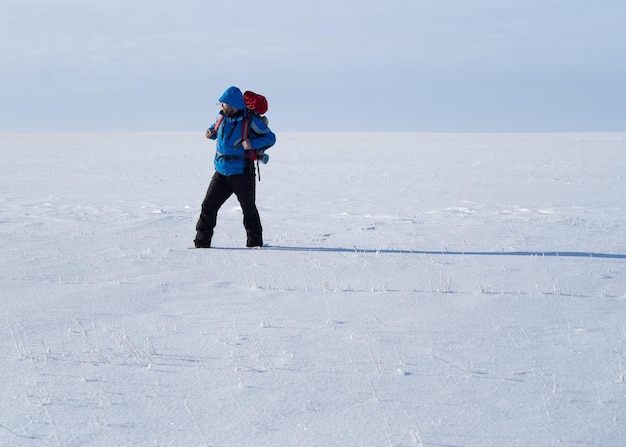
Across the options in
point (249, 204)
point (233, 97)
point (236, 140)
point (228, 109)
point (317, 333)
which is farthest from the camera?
point (249, 204)

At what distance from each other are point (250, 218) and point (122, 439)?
4.82 metres

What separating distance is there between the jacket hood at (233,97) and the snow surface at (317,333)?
1549 mm

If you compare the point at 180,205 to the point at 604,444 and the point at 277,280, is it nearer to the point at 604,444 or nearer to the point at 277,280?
the point at 277,280

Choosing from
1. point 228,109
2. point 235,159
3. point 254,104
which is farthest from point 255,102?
point 235,159

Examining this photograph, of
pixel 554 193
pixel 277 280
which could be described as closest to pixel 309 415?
pixel 277 280

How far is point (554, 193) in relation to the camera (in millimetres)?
14844

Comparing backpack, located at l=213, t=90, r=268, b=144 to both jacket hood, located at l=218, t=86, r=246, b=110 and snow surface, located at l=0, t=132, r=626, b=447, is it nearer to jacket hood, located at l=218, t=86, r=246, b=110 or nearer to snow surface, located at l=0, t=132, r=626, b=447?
jacket hood, located at l=218, t=86, r=246, b=110

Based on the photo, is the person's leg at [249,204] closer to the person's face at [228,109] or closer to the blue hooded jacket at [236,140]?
the blue hooded jacket at [236,140]

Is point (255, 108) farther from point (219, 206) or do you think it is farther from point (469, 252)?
point (469, 252)

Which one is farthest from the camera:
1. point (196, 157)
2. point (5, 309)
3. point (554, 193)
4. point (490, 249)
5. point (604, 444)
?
point (196, 157)

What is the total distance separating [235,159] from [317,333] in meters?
3.59

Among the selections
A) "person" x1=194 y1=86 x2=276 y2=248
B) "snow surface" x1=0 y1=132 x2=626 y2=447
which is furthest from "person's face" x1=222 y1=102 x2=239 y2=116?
"snow surface" x1=0 y1=132 x2=626 y2=447

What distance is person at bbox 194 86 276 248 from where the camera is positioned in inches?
286

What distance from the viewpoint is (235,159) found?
7.41 m
